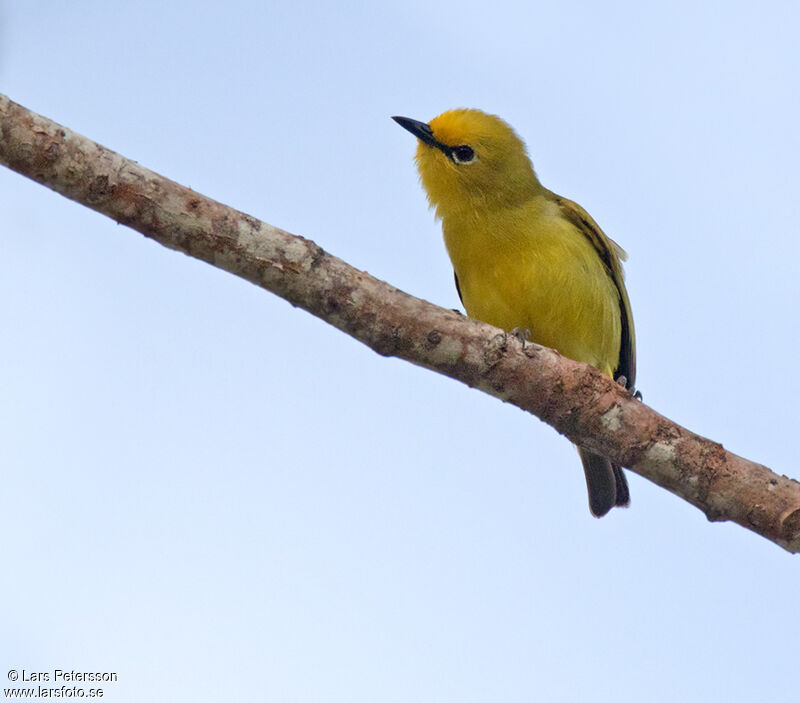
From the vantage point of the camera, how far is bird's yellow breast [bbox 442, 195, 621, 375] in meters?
5.00

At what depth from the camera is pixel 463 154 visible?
5465 mm

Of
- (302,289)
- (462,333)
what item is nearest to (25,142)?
(302,289)

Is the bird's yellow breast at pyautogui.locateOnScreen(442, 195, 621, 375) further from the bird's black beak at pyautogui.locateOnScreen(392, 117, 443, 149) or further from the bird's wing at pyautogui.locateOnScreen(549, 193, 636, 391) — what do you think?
the bird's black beak at pyautogui.locateOnScreen(392, 117, 443, 149)

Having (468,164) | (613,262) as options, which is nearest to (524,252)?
(468,164)

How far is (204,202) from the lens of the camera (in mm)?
3477

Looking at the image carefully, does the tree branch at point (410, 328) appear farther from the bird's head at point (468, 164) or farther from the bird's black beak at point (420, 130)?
the bird's black beak at point (420, 130)

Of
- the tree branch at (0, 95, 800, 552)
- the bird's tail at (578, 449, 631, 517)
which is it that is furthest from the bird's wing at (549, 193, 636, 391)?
the tree branch at (0, 95, 800, 552)

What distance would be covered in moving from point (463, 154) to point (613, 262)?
1.07 metres

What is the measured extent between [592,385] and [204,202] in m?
1.69

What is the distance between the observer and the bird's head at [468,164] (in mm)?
5363

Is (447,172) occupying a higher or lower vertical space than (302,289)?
higher

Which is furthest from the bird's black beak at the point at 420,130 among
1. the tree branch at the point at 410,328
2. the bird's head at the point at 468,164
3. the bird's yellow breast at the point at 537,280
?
the tree branch at the point at 410,328

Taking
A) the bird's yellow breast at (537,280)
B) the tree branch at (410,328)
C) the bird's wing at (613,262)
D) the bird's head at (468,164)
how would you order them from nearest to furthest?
the tree branch at (410,328) < the bird's yellow breast at (537,280) < the bird's head at (468,164) < the bird's wing at (613,262)

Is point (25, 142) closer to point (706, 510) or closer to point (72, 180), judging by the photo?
point (72, 180)
